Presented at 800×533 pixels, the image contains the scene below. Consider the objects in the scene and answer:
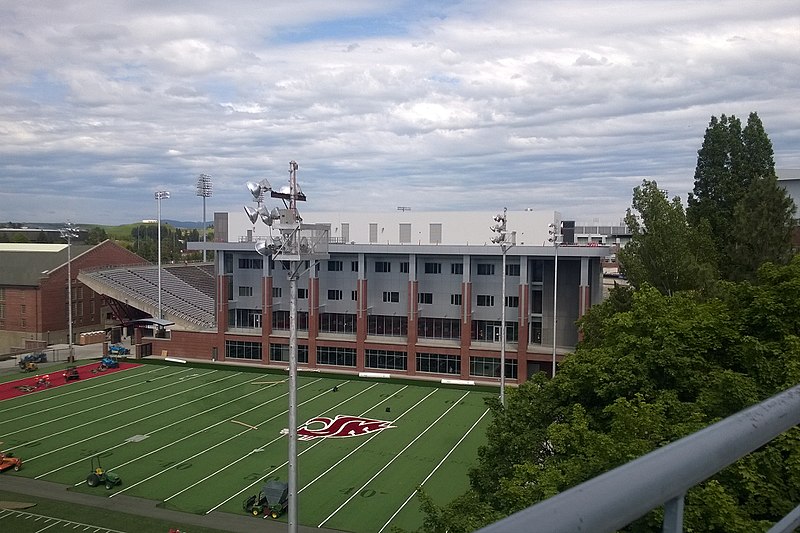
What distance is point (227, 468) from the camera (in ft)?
91.7

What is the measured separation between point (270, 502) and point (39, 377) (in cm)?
2924

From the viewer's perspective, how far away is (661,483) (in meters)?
1.50

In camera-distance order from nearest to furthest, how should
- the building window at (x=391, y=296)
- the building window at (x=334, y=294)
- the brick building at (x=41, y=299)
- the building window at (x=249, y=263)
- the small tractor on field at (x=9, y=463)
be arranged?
the small tractor on field at (x=9, y=463), the building window at (x=391, y=296), the building window at (x=334, y=294), the building window at (x=249, y=263), the brick building at (x=41, y=299)

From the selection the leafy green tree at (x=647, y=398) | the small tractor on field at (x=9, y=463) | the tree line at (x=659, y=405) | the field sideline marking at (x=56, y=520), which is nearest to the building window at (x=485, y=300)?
the tree line at (x=659, y=405)

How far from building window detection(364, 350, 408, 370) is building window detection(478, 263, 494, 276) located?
8338 millimetres

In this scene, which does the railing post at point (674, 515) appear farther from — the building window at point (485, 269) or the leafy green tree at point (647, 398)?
the building window at point (485, 269)

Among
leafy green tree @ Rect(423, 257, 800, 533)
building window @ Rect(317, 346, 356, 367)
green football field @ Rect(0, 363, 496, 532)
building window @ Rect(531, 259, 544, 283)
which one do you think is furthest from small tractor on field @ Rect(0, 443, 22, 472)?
building window @ Rect(531, 259, 544, 283)

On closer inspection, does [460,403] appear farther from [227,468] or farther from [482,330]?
[227,468]

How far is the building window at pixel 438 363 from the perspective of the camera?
4831 cm

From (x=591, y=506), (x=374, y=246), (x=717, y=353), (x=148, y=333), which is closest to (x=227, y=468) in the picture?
(x=717, y=353)

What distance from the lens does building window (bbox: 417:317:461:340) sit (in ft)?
167

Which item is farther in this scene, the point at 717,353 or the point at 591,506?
the point at 717,353

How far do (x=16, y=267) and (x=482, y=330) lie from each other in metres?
46.3

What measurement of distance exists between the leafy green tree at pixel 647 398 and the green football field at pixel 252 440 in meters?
8.29
